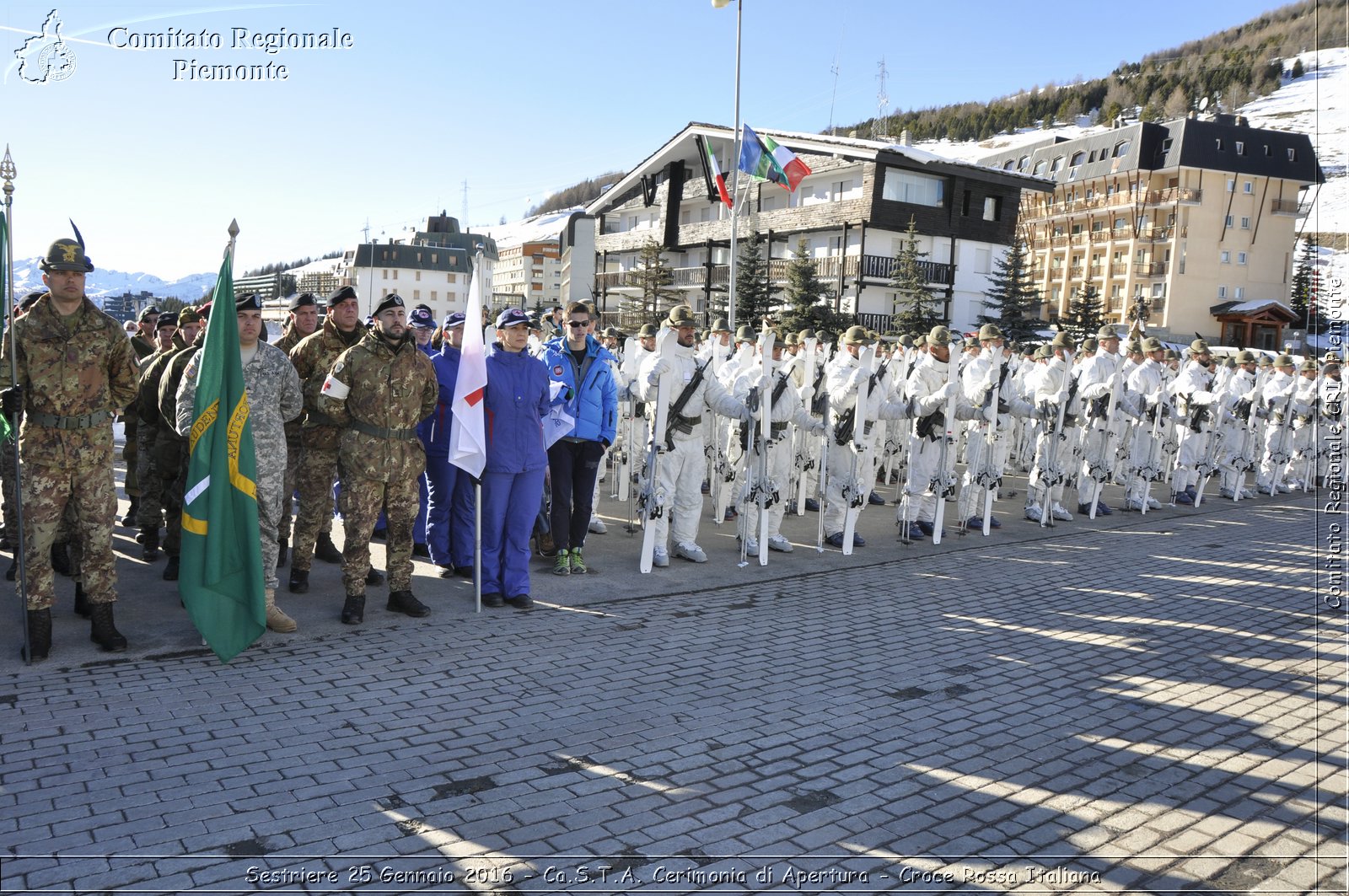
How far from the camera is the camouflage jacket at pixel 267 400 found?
6477 mm

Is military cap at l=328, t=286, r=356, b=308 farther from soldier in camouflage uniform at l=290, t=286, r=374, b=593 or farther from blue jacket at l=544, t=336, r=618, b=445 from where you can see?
blue jacket at l=544, t=336, r=618, b=445

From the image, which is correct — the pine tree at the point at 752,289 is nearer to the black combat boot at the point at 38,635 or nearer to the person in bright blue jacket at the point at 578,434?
the person in bright blue jacket at the point at 578,434

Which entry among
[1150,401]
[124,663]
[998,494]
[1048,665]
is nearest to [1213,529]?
[1150,401]

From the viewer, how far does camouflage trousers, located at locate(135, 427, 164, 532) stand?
28.3ft

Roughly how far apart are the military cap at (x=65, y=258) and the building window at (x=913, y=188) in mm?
37549

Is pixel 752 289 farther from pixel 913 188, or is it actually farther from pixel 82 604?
Answer: pixel 82 604

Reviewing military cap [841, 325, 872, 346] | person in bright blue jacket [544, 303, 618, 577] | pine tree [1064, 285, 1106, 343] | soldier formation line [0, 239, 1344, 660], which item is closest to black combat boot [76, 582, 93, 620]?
soldier formation line [0, 239, 1344, 660]

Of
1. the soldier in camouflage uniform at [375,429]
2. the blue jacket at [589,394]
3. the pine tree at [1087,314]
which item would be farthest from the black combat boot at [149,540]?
the pine tree at [1087,314]

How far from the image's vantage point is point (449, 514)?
8.84 m

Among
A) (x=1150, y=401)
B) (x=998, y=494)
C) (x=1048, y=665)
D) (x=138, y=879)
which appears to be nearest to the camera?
(x=138, y=879)

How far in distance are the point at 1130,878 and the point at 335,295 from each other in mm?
Result: 6842

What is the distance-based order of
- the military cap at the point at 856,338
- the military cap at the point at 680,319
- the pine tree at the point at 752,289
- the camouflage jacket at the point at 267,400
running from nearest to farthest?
the camouflage jacket at the point at 267,400 < the military cap at the point at 680,319 < the military cap at the point at 856,338 < the pine tree at the point at 752,289

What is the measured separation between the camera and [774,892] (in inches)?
143

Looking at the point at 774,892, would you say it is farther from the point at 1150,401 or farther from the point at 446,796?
the point at 1150,401
